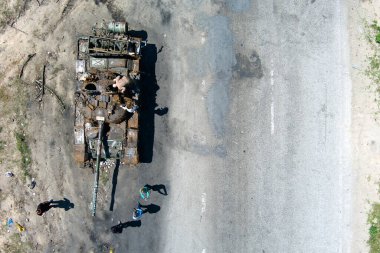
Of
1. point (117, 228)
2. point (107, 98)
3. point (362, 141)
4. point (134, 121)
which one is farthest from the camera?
point (362, 141)

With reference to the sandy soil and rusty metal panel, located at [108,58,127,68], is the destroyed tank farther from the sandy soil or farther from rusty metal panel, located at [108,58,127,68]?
the sandy soil

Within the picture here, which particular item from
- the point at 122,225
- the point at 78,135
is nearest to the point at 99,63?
the point at 78,135

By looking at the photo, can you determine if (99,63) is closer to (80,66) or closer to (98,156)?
(80,66)

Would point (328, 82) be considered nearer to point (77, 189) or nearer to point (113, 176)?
point (113, 176)

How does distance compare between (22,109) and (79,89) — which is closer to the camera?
(79,89)

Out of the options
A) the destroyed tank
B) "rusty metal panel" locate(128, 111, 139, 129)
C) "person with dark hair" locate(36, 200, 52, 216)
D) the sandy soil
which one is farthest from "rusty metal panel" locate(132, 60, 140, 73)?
the sandy soil

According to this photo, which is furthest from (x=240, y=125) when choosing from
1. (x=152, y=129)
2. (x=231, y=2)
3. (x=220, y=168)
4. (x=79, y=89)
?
(x=79, y=89)
